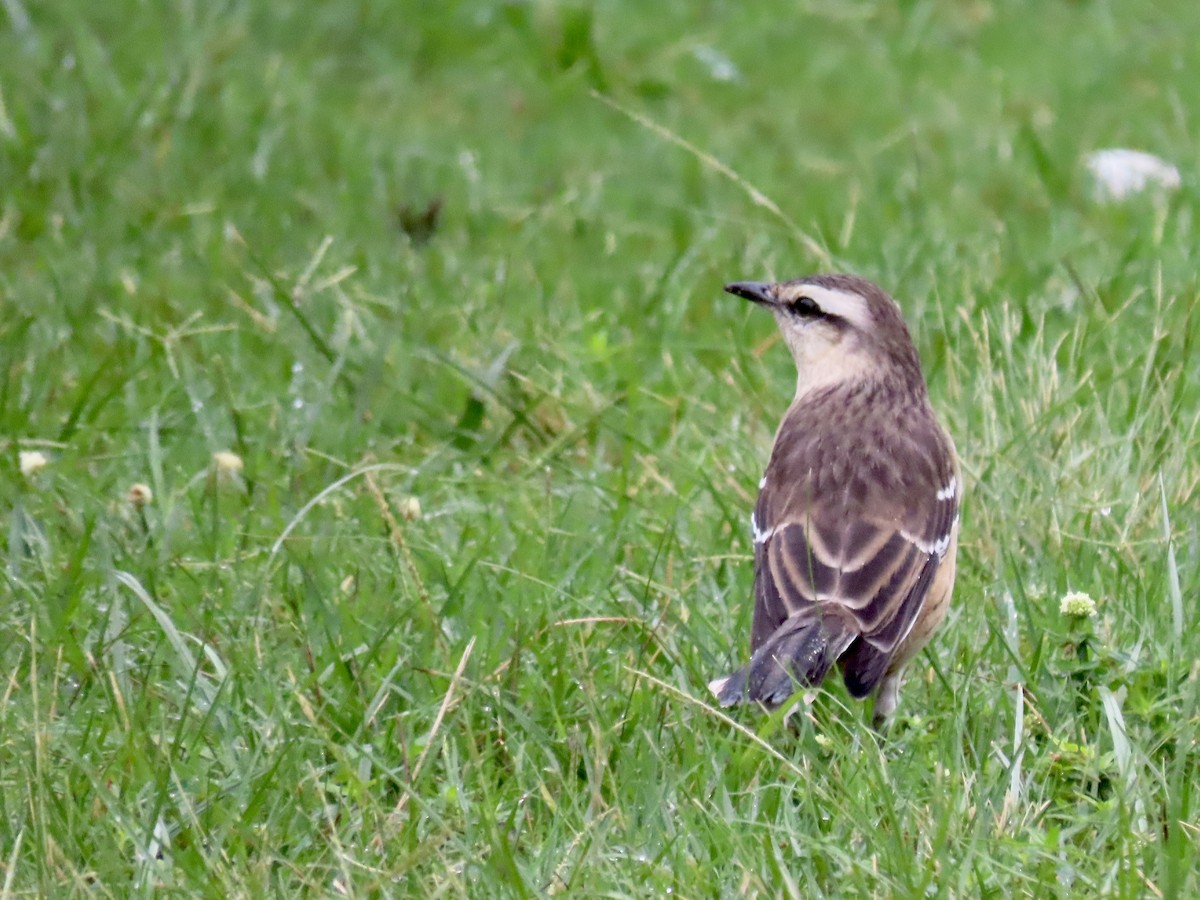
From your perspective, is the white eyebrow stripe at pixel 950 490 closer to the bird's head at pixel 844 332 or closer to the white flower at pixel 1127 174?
the bird's head at pixel 844 332

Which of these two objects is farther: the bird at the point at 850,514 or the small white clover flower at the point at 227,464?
the small white clover flower at the point at 227,464

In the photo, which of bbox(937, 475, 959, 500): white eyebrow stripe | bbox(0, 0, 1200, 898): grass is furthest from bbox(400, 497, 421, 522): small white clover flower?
bbox(937, 475, 959, 500): white eyebrow stripe

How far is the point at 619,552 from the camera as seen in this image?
5840 millimetres

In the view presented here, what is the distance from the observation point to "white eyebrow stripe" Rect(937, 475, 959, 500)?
533 centimetres

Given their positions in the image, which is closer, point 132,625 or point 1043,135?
point 132,625

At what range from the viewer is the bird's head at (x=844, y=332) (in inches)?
233

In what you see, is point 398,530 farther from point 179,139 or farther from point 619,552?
point 179,139

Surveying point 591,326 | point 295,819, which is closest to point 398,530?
point 295,819

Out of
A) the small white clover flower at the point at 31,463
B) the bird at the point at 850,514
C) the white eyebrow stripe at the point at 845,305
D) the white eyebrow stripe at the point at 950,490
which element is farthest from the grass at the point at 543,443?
the white eyebrow stripe at the point at 845,305

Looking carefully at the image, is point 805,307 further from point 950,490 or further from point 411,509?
point 411,509

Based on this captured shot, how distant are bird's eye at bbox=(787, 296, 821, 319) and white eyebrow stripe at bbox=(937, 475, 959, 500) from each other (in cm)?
81

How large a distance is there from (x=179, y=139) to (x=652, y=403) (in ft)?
10.5

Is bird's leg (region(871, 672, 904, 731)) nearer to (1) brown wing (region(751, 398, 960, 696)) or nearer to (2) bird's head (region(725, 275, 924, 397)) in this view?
(1) brown wing (region(751, 398, 960, 696))

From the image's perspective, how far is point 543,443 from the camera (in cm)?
682
